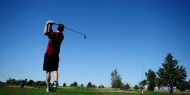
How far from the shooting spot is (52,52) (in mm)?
8758

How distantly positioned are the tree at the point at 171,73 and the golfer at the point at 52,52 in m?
78.1

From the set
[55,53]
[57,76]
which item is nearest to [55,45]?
[55,53]

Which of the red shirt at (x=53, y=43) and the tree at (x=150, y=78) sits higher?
the red shirt at (x=53, y=43)

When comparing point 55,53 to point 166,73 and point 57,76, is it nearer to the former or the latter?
point 57,76

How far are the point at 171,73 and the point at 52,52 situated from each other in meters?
78.7

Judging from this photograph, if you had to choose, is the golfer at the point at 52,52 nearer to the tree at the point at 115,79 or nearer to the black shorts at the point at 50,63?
the black shorts at the point at 50,63

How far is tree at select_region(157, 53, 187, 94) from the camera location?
8112 cm

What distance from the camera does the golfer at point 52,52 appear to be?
8.57 meters

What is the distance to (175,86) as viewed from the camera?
82938mm

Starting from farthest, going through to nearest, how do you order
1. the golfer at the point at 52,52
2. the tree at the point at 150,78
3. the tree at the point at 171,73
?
the tree at the point at 150,78, the tree at the point at 171,73, the golfer at the point at 52,52

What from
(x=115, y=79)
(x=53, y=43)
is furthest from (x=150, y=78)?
(x=53, y=43)

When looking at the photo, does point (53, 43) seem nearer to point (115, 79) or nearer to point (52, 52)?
point (52, 52)

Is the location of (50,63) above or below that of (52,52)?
below

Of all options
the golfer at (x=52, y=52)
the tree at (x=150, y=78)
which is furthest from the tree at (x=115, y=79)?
the golfer at (x=52, y=52)
